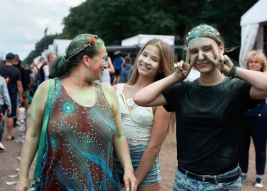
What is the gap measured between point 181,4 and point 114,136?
110 ft

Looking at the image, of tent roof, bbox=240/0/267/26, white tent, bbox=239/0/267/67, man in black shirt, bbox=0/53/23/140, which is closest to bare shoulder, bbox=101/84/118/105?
man in black shirt, bbox=0/53/23/140

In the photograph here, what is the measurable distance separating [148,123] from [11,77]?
6.71 metres

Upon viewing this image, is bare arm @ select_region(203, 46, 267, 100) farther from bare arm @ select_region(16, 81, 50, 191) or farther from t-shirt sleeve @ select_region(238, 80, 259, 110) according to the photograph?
bare arm @ select_region(16, 81, 50, 191)

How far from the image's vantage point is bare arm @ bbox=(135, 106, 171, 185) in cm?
261

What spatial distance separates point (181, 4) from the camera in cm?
3456

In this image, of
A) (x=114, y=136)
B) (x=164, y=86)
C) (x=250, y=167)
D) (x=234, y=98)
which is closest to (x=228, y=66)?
(x=234, y=98)

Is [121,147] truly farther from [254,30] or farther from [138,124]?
[254,30]

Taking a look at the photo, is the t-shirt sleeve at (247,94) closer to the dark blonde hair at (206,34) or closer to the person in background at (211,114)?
the person in background at (211,114)

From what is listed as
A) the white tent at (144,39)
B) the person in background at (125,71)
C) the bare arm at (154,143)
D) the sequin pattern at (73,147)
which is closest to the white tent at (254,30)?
the person in background at (125,71)

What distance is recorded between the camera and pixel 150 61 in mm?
2754

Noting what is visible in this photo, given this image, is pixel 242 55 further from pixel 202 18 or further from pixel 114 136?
pixel 202 18

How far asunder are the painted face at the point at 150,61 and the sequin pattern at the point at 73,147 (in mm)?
673

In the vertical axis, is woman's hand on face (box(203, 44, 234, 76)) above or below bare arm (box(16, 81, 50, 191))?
above

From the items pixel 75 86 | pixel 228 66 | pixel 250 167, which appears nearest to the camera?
pixel 228 66
